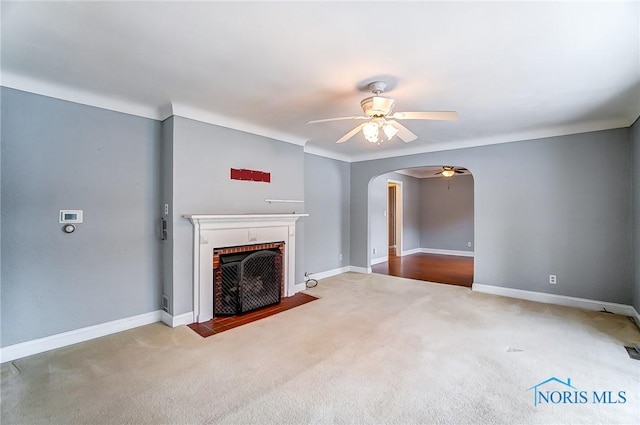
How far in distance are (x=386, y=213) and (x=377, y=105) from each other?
5.25 m

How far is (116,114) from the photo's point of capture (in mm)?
3135

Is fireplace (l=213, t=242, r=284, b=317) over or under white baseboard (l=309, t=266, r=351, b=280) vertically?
over

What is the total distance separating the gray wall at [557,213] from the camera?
3.72 meters

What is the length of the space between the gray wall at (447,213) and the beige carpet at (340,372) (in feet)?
16.5

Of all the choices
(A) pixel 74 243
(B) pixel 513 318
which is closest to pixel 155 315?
(A) pixel 74 243

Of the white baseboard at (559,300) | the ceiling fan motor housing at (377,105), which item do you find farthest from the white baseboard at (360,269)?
the ceiling fan motor housing at (377,105)

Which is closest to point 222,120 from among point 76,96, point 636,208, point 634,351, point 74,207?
point 76,96

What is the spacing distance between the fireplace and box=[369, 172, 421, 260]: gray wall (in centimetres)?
301

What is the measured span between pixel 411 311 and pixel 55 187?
3.98 metres

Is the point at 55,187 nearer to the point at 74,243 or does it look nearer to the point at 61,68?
the point at 74,243

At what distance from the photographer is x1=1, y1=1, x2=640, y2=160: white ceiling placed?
1.73 meters

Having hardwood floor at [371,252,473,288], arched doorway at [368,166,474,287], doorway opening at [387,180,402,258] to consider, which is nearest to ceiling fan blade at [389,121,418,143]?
hardwood floor at [371,252,473,288]

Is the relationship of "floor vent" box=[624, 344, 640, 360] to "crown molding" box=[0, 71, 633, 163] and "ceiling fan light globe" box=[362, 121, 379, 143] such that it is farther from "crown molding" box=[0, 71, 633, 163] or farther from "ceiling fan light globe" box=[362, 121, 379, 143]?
"ceiling fan light globe" box=[362, 121, 379, 143]

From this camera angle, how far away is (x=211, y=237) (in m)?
3.51
